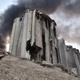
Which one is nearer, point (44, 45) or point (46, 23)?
point (44, 45)

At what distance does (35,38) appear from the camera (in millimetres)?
14578

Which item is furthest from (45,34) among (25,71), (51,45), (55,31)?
(25,71)

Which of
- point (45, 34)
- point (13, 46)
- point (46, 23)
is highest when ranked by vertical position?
point (46, 23)

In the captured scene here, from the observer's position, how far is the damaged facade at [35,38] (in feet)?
47.3

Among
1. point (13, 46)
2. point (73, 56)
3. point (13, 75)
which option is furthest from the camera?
point (73, 56)

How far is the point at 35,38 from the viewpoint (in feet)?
47.8

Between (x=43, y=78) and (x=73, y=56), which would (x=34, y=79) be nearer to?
(x=43, y=78)

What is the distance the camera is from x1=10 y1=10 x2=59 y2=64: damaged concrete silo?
47.3 feet

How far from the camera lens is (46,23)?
1889 centimetres

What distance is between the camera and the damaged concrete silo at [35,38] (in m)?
14.4

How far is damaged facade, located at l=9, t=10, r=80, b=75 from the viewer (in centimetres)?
1441

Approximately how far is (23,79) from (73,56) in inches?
874

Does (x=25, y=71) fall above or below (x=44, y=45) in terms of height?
below

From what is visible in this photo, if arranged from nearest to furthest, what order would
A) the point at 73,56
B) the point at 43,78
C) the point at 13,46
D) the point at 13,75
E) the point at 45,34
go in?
the point at 13,75 < the point at 43,78 < the point at 13,46 < the point at 45,34 < the point at 73,56
